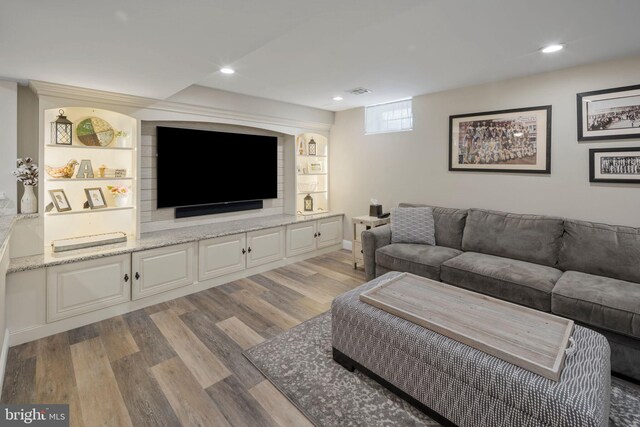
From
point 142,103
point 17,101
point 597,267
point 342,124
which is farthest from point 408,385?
point 342,124

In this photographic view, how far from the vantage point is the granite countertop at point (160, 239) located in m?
2.62

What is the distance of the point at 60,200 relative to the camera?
308cm

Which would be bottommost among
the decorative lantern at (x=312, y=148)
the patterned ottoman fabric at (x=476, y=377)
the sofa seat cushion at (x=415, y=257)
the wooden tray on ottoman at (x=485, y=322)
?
the patterned ottoman fabric at (x=476, y=377)

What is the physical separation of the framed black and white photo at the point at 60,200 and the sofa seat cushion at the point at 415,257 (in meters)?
3.27

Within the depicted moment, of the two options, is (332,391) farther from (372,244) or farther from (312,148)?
(312,148)

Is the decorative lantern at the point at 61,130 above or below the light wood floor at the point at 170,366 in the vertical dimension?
above

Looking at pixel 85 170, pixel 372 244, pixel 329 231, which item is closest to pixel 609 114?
pixel 372 244

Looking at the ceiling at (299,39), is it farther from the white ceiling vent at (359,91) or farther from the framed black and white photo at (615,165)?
the framed black and white photo at (615,165)

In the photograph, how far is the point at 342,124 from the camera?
5215mm

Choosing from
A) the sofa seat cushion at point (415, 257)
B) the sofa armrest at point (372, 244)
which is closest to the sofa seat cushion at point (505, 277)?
the sofa seat cushion at point (415, 257)

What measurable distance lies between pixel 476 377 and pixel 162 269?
2977 millimetres

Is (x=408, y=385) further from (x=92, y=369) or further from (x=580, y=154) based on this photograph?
(x=580, y=154)

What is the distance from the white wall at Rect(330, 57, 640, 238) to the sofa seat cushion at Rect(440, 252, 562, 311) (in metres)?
0.82

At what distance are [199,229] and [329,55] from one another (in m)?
2.51
